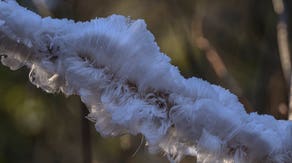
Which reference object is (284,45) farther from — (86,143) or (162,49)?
(162,49)

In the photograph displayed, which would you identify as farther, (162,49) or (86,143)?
(162,49)

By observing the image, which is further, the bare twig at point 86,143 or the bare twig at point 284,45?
the bare twig at point 86,143

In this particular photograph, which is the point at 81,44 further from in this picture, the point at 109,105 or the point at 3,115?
the point at 3,115

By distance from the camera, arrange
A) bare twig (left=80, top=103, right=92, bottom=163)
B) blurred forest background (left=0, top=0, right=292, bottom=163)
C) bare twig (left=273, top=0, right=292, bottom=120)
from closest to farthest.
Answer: bare twig (left=273, top=0, right=292, bottom=120), bare twig (left=80, top=103, right=92, bottom=163), blurred forest background (left=0, top=0, right=292, bottom=163)

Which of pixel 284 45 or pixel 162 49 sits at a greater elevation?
pixel 162 49

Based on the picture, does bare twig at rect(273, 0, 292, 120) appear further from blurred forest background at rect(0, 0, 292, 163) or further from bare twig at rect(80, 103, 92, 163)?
blurred forest background at rect(0, 0, 292, 163)

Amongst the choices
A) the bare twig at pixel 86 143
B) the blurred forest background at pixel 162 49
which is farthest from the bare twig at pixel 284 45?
the blurred forest background at pixel 162 49

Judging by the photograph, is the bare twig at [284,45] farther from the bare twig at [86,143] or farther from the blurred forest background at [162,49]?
the blurred forest background at [162,49]

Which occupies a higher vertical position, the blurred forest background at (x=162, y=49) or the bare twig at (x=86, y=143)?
the blurred forest background at (x=162, y=49)

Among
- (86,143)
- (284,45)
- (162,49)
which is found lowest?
(86,143)

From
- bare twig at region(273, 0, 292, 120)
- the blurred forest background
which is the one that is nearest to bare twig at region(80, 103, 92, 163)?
bare twig at region(273, 0, 292, 120)

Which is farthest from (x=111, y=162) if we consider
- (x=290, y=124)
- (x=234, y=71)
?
(x=290, y=124)

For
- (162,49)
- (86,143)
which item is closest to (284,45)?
(86,143)
